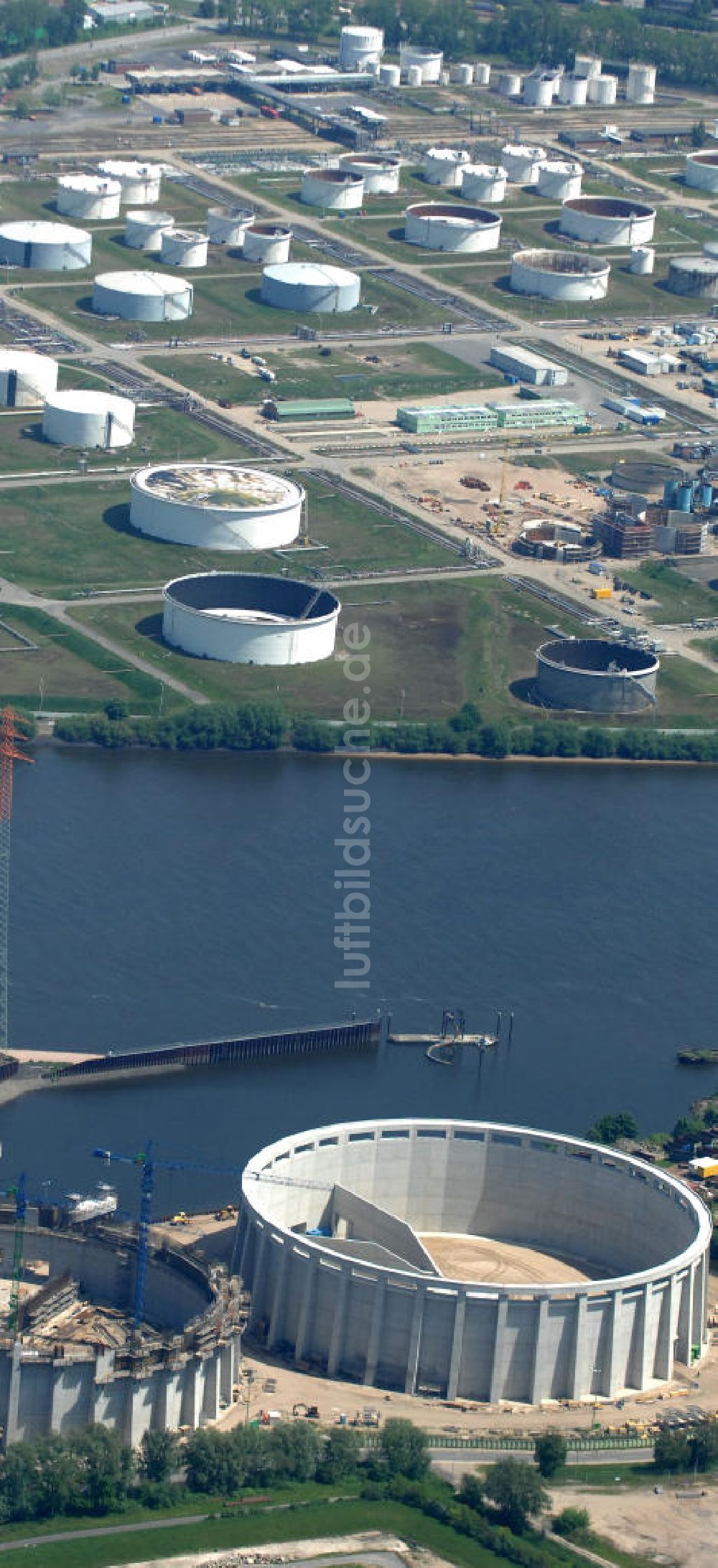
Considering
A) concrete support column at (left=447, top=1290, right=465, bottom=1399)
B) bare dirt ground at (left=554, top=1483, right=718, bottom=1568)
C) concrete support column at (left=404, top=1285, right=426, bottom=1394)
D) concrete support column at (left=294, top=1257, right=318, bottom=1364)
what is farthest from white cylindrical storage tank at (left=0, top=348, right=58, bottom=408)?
bare dirt ground at (left=554, top=1483, right=718, bottom=1568)

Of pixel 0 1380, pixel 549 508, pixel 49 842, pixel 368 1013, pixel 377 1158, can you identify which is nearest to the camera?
pixel 0 1380

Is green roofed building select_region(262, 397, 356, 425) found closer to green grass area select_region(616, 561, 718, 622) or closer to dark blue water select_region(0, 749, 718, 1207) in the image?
green grass area select_region(616, 561, 718, 622)

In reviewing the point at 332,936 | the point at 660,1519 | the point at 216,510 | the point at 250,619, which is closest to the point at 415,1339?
the point at 660,1519

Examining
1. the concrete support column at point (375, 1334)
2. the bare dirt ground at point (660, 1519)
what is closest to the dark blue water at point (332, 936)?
the concrete support column at point (375, 1334)

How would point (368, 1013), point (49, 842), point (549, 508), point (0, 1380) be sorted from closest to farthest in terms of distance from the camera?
point (0, 1380) → point (368, 1013) → point (49, 842) → point (549, 508)

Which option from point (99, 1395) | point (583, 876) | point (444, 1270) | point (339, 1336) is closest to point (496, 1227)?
point (444, 1270)

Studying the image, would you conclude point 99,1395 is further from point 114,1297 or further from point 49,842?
point 49,842

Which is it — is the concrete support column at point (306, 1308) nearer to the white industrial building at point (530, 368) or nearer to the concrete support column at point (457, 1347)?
the concrete support column at point (457, 1347)
